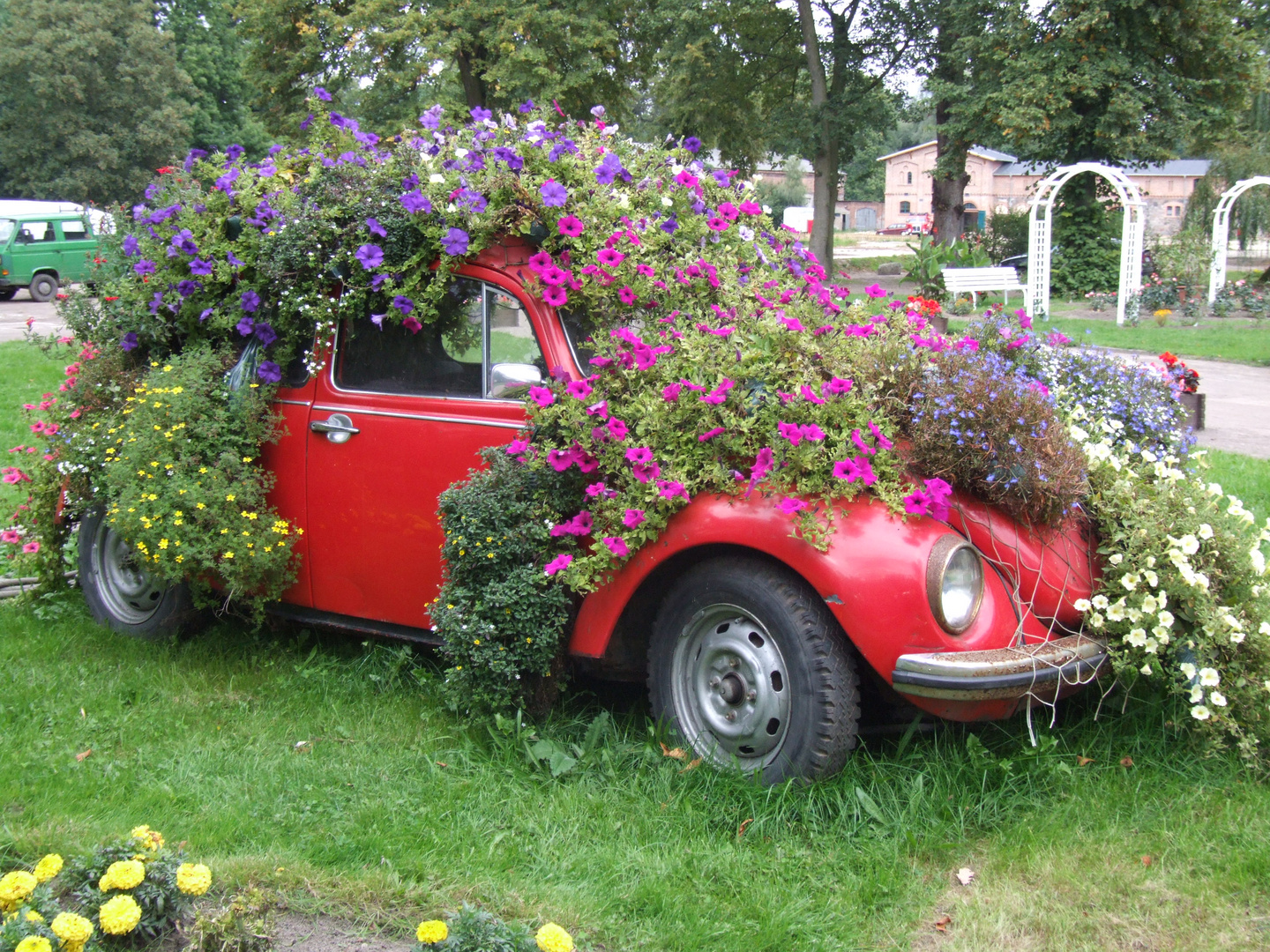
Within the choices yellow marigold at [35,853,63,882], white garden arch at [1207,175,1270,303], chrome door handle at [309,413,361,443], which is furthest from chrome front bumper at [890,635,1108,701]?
white garden arch at [1207,175,1270,303]

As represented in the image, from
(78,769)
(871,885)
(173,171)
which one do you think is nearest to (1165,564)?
(871,885)

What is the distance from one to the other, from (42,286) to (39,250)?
37.0 inches

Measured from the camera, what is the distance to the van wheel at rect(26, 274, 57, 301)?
91.0 ft

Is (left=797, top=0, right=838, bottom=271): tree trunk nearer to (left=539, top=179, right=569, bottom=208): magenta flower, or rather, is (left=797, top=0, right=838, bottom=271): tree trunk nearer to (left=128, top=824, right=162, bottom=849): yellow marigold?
(left=539, top=179, right=569, bottom=208): magenta flower

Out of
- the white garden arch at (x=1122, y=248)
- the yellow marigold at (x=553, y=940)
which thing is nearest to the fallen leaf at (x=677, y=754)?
the yellow marigold at (x=553, y=940)

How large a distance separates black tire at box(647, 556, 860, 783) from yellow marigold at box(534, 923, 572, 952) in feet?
3.60

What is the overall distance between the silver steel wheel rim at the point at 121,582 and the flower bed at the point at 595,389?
0.29 meters

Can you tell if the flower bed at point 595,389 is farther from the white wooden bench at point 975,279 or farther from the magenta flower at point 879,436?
the white wooden bench at point 975,279

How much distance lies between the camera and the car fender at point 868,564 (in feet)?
10.5

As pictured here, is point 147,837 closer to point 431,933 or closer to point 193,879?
point 193,879

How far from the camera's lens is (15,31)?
143 ft

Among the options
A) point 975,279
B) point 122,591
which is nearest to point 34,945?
point 122,591

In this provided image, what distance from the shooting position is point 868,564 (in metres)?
3.24

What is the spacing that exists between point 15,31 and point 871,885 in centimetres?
5127
